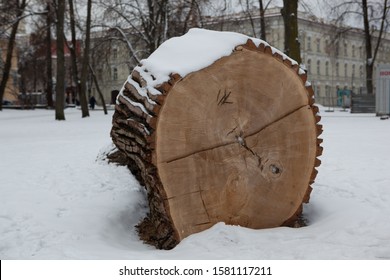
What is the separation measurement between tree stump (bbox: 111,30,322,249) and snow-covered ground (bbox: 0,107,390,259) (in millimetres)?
223

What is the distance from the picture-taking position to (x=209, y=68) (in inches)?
171

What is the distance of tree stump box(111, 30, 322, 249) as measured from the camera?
4.27 meters

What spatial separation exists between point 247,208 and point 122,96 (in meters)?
1.82

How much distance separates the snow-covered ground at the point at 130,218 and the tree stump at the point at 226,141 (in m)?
0.22

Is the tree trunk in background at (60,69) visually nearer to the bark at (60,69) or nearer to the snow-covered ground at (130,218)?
the bark at (60,69)

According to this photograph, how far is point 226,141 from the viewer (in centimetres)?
452

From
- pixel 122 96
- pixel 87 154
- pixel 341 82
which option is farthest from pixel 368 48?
pixel 341 82

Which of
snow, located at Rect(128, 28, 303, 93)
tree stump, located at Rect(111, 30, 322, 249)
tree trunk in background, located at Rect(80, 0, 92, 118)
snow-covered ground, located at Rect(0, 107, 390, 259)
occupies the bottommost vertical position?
snow-covered ground, located at Rect(0, 107, 390, 259)

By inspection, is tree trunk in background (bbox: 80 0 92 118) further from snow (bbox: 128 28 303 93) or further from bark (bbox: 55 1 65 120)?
snow (bbox: 128 28 303 93)

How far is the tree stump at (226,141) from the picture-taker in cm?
427

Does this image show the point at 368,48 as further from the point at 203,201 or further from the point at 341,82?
the point at 341,82

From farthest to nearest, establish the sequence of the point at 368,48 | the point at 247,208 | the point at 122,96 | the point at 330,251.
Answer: the point at 368,48, the point at 122,96, the point at 247,208, the point at 330,251

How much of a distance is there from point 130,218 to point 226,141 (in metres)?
1.50

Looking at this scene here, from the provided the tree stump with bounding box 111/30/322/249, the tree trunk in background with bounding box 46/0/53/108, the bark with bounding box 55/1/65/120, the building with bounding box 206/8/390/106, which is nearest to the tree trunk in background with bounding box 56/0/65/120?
the bark with bounding box 55/1/65/120
